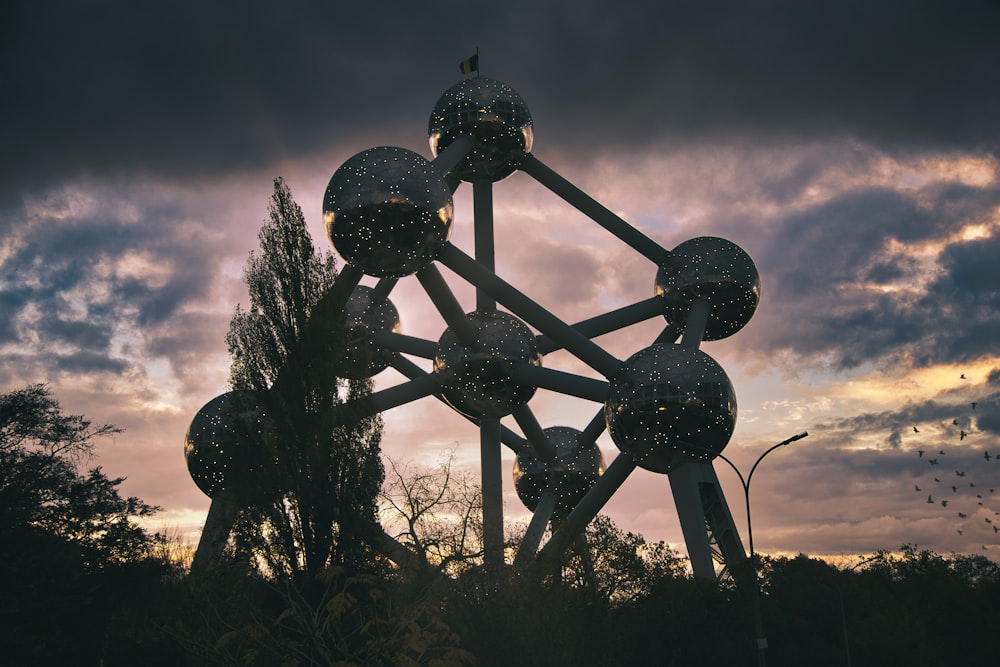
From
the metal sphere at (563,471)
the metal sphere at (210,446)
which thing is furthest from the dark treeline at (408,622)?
the metal sphere at (563,471)

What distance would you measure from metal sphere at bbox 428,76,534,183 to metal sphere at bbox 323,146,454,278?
5.15 metres

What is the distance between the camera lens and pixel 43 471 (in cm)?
2270

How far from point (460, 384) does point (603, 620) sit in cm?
724

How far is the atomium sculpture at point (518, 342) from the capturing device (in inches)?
715

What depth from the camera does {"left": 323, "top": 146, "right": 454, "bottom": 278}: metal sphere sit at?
58.1ft

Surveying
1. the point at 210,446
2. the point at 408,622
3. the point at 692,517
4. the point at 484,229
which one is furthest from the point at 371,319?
the point at 408,622

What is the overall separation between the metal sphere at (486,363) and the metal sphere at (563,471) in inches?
207

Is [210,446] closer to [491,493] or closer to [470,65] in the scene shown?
[491,493]

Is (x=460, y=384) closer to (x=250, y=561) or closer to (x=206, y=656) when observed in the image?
(x=250, y=561)

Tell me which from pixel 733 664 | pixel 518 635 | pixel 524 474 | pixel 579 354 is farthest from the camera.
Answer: pixel 524 474

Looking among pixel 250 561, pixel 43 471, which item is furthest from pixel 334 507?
pixel 43 471

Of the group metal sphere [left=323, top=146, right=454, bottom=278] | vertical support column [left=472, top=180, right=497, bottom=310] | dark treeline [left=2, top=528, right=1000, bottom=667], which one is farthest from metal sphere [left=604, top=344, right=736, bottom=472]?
vertical support column [left=472, top=180, right=497, bottom=310]

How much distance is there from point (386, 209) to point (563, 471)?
40.1 ft

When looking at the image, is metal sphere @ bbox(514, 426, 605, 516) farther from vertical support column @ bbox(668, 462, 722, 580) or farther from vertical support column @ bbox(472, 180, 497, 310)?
vertical support column @ bbox(668, 462, 722, 580)
